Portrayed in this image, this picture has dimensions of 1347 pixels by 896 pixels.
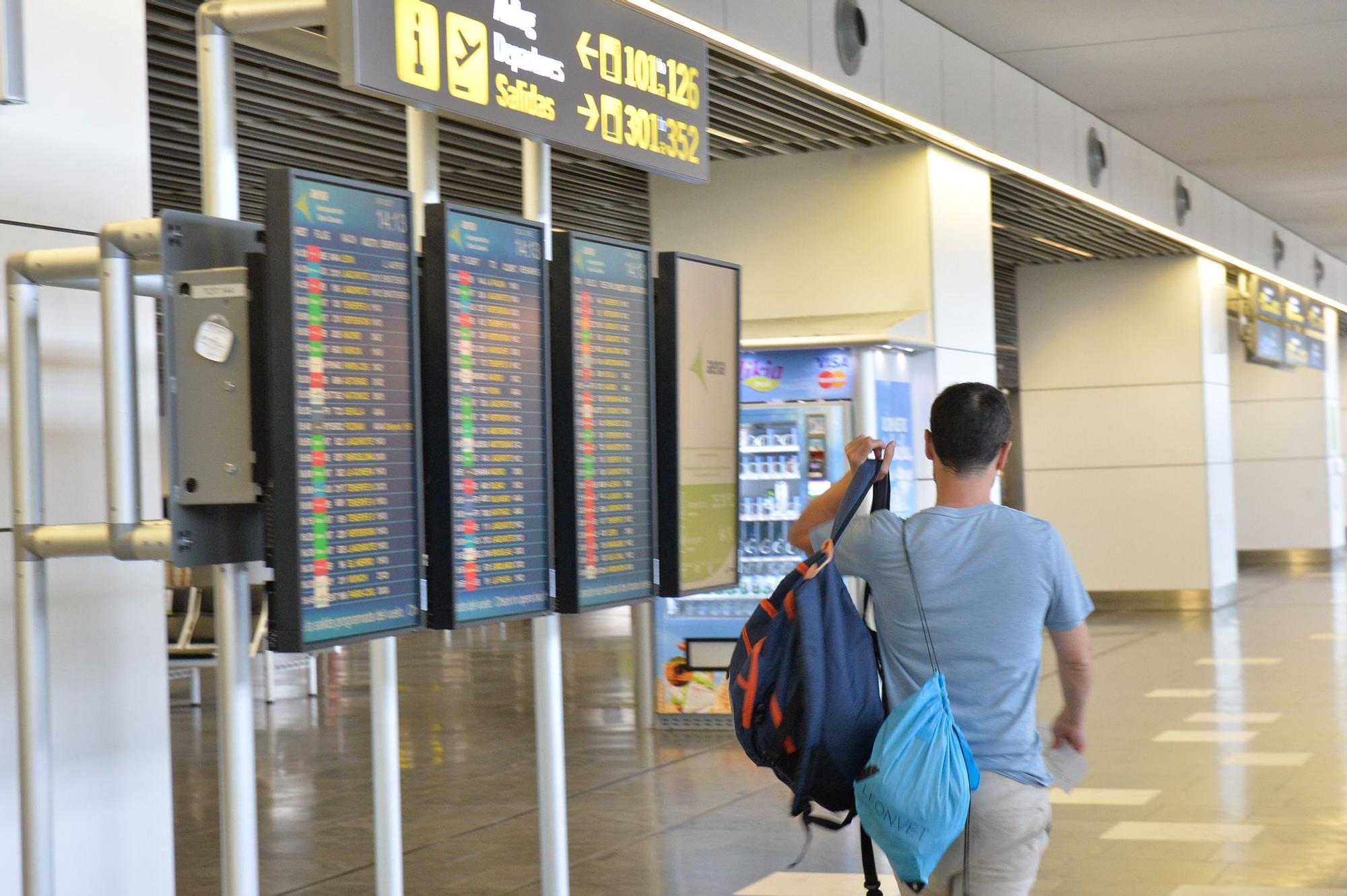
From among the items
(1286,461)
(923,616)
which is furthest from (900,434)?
(1286,461)

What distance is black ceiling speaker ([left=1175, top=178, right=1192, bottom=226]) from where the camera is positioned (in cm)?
1408

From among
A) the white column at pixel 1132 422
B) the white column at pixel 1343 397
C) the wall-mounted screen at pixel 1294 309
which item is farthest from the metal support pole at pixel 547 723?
the white column at pixel 1343 397

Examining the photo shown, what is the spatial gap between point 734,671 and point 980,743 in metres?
0.44

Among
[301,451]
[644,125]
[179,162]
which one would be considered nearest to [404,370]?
[301,451]

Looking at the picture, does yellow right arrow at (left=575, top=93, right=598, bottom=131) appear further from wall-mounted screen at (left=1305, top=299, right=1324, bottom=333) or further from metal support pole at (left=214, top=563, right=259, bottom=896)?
wall-mounted screen at (left=1305, top=299, right=1324, bottom=333)

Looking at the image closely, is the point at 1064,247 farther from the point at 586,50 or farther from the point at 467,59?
the point at 467,59

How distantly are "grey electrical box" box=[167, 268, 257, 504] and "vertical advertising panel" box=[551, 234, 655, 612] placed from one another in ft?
3.15

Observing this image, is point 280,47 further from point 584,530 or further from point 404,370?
point 584,530

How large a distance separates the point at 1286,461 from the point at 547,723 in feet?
70.2

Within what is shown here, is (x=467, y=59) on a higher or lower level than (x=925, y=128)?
lower

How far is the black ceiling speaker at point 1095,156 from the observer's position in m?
11.7

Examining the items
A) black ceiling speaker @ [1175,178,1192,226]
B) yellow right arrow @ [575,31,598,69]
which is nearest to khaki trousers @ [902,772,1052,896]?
yellow right arrow @ [575,31,598,69]

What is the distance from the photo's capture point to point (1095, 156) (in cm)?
1184

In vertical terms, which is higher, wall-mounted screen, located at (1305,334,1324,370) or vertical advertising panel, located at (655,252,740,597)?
wall-mounted screen, located at (1305,334,1324,370)
